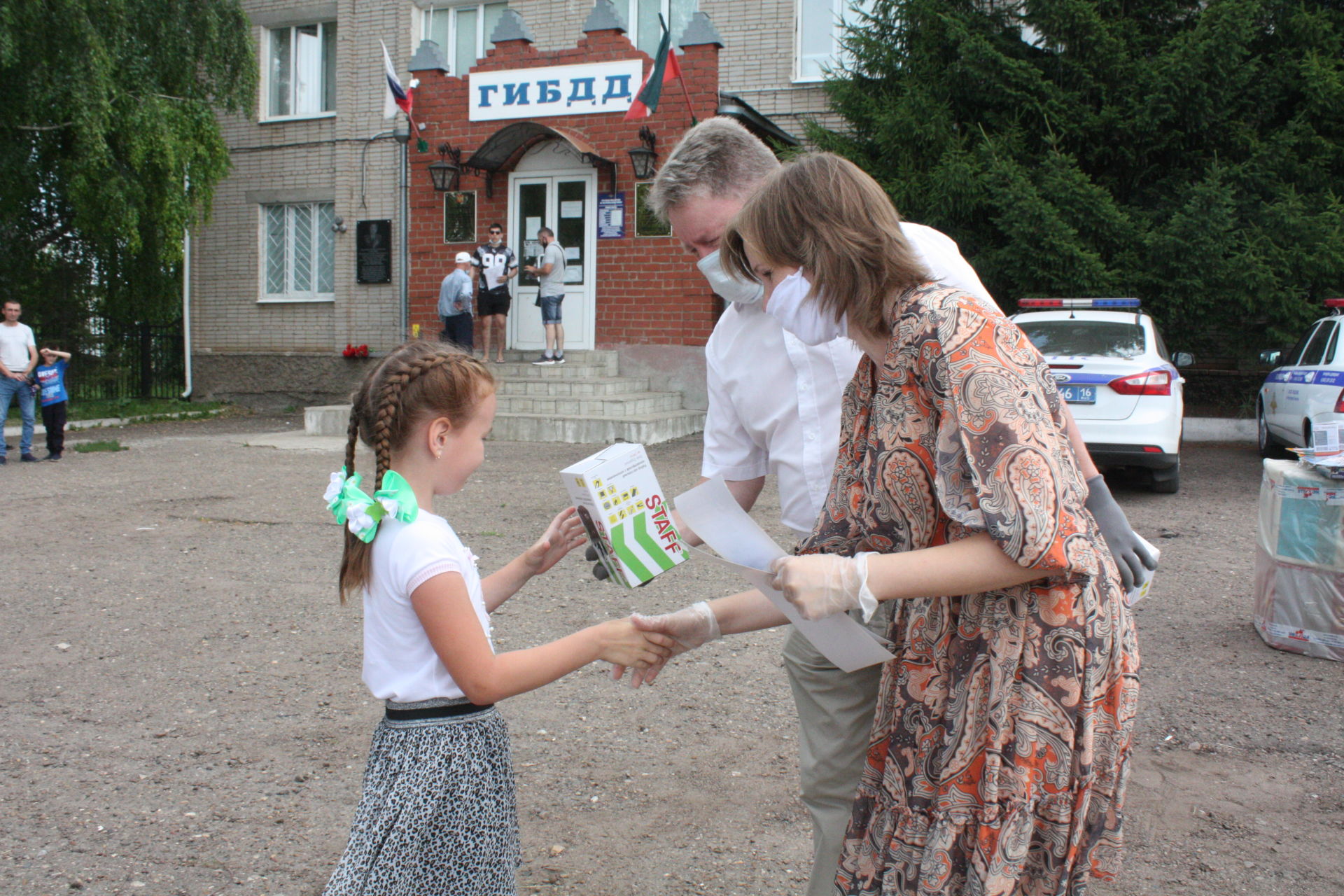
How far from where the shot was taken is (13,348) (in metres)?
11.0

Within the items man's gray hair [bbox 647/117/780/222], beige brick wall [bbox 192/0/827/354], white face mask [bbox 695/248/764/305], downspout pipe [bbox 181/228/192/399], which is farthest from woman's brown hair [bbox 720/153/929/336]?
downspout pipe [bbox 181/228/192/399]

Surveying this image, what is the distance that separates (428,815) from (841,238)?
1.23m

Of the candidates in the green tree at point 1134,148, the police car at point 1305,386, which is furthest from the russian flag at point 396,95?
the police car at point 1305,386

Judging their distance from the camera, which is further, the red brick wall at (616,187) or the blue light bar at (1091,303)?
the red brick wall at (616,187)

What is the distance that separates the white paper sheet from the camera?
162 cm

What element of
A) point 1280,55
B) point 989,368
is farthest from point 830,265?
point 1280,55

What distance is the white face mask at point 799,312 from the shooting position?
1.86 m

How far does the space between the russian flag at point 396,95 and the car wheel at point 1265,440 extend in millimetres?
11893

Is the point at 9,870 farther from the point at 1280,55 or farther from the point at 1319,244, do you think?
the point at 1280,55

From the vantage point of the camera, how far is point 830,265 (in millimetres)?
1649

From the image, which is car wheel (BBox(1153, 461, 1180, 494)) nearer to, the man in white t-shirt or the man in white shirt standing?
the man in white shirt standing

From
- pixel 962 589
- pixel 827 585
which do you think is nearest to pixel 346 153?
pixel 827 585

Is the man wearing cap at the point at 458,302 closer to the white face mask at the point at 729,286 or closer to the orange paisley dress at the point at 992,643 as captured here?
A: the white face mask at the point at 729,286

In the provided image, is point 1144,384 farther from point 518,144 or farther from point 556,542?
point 518,144
